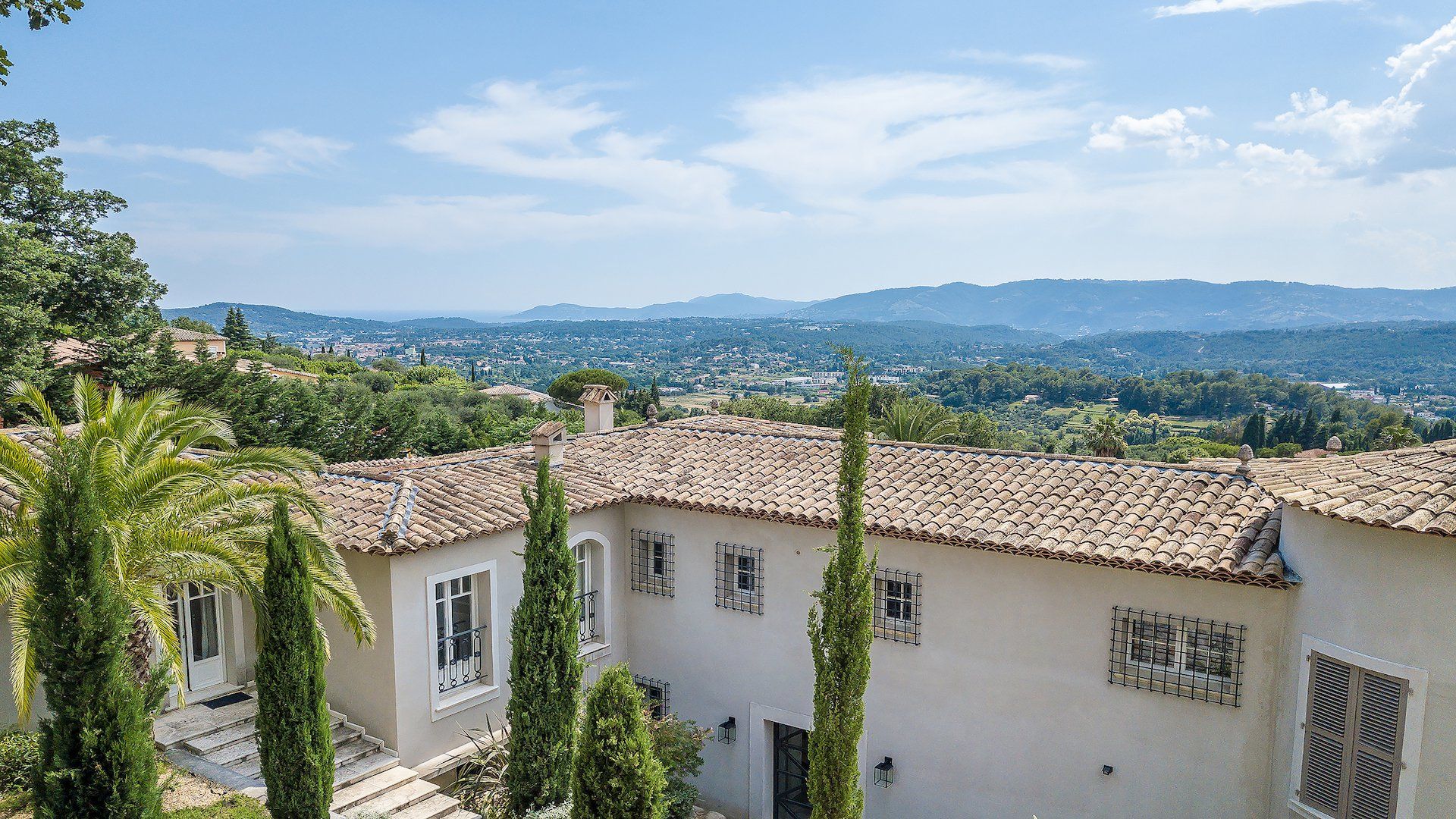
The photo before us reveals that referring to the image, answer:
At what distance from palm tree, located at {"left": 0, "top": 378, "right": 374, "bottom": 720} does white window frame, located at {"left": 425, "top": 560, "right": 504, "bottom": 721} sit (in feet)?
4.67

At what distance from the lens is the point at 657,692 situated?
1512 cm

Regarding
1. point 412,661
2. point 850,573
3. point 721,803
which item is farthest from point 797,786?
→ point 850,573

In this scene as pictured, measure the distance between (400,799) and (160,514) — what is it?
4.64m

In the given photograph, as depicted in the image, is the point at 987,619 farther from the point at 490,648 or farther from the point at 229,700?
the point at 229,700

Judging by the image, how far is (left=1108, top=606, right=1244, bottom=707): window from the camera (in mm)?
10320

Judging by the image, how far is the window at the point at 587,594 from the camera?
1470 centimetres

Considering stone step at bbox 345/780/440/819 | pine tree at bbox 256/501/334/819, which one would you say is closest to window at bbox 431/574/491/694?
stone step at bbox 345/780/440/819

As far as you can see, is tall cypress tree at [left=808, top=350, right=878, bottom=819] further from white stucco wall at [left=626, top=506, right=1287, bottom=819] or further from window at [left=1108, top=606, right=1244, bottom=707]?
window at [left=1108, top=606, right=1244, bottom=707]

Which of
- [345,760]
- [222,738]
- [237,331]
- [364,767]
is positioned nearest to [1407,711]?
[364,767]

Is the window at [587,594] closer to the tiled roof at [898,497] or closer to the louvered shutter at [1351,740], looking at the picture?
the tiled roof at [898,497]

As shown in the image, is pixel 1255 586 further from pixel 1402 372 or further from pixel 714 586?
pixel 1402 372

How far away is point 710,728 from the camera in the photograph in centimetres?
1423

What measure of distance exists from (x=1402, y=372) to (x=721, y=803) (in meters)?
169

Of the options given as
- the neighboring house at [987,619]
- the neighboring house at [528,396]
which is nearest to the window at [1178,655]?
the neighboring house at [987,619]
